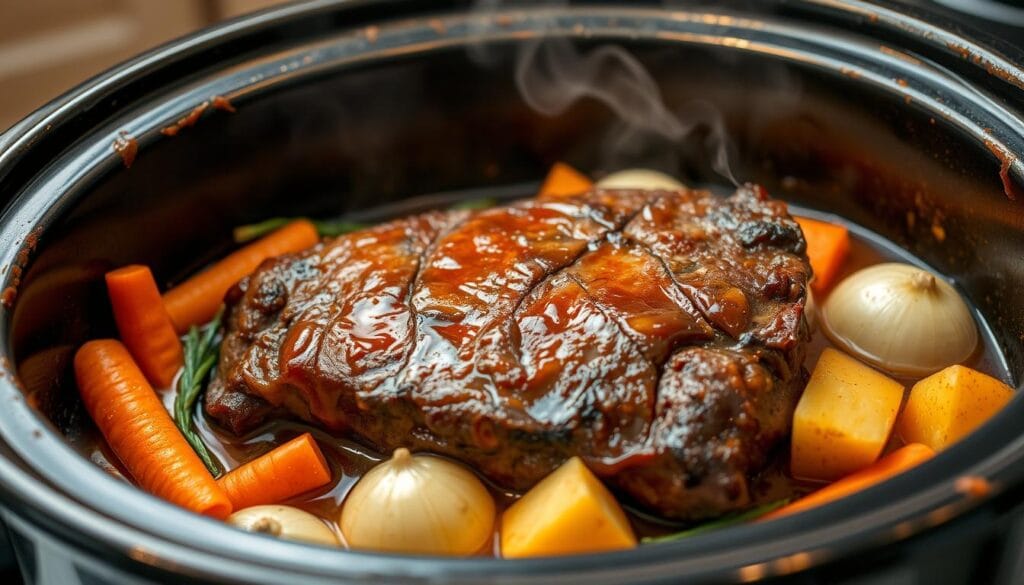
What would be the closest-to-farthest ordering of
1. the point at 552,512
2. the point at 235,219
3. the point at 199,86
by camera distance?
1. the point at 552,512
2. the point at 199,86
3. the point at 235,219

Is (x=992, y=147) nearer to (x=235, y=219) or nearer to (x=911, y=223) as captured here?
(x=911, y=223)

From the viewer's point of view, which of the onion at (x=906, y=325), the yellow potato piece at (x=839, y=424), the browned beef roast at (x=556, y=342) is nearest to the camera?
the browned beef roast at (x=556, y=342)

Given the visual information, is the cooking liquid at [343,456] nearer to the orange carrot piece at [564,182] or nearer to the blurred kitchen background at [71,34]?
the orange carrot piece at [564,182]

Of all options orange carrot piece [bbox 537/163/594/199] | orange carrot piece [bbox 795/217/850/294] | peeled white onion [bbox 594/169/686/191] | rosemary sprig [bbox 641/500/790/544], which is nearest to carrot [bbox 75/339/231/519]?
rosemary sprig [bbox 641/500/790/544]

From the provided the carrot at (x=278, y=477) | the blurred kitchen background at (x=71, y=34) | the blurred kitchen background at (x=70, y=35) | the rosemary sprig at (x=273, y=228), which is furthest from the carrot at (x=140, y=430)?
the blurred kitchen background at (x=70, y=35)

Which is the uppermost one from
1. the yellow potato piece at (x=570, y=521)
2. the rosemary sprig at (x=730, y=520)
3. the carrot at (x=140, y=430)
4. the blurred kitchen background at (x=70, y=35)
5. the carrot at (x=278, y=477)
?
the blurred kitchen background at (x=70, y=35)

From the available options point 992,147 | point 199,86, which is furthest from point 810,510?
point 199,86

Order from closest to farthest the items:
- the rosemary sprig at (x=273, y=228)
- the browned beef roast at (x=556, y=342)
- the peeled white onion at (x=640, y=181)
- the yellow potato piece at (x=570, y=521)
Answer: the yellow potato piece at (x=570, y=521), the browned beef roast at (x=556, y=342), the rosemary sprig at (x=273, y=228), the peeled white onion at (x=640, y=181)

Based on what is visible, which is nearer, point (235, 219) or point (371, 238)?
point (371, 238)
